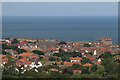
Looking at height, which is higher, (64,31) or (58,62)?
(64,31)

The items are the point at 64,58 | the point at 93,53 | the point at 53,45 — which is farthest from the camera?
the point at 53,45

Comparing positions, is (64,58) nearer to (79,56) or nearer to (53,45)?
(79,56)

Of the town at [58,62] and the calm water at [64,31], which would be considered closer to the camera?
the town at [58,62]

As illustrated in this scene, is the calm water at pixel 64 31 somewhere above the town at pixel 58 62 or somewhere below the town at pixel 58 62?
above

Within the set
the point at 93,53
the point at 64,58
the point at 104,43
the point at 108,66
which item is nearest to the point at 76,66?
the point at 108,66

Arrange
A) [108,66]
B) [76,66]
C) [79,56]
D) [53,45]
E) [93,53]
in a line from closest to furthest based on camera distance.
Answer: [108,66] → [76,66] → [79,56] → [93,53] → [53,45]

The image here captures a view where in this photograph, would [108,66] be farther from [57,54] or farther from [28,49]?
[28,49]

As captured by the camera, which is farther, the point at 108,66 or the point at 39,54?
the point at 39,54

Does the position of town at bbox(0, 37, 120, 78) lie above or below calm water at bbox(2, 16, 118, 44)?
below

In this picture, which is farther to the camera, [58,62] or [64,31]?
[64,31]

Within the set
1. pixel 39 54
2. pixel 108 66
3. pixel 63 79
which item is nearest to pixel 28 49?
pixel 39 54

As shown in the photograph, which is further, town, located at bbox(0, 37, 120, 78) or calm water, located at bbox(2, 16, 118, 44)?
calm water, located at bbox(2, 16, 118, 44)
